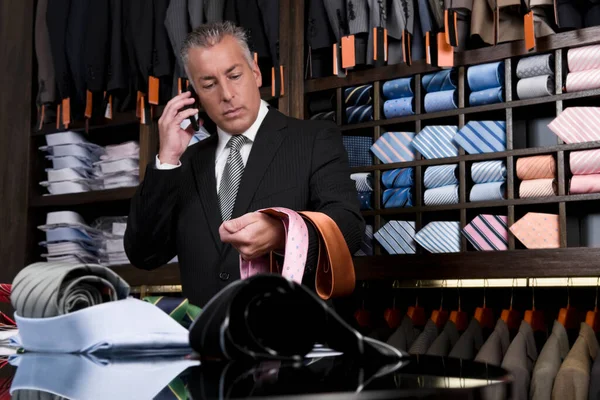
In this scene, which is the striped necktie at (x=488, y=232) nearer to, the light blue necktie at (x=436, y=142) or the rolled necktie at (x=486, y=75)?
the light blue necktie at (x=436, y=142)

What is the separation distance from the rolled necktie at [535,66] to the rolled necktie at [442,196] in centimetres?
50

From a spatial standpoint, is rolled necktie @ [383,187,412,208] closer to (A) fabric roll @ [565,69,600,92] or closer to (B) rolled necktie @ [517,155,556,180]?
(B) rolled necktie @ [517,155,556,180]

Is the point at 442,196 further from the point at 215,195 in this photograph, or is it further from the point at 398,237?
the point at 215,195

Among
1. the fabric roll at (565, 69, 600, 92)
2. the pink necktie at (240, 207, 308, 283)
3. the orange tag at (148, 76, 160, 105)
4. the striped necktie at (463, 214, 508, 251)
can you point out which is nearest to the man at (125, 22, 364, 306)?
the pink necktie at (240, 207, 308, 283)

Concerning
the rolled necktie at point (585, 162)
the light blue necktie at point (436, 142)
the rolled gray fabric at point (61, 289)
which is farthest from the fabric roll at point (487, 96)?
the rolled gray fabric at point (61, 289)

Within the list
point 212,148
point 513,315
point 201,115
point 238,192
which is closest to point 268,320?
point 238,192

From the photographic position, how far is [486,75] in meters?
2.95

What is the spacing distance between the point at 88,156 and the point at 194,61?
208 centimetres

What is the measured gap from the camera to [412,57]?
316 centimetres

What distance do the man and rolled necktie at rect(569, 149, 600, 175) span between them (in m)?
1.04

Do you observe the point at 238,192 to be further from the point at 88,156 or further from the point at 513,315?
the point at 88,156

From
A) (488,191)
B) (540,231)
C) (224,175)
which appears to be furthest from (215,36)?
(540,231)

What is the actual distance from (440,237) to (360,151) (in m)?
0.53

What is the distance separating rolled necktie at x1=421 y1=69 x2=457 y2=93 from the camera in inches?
120
